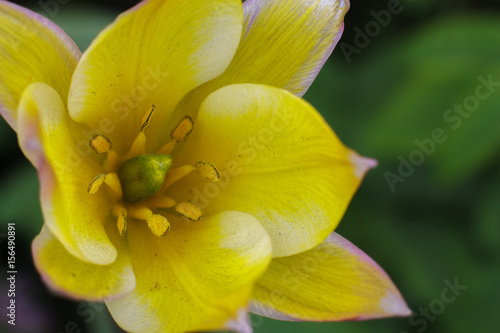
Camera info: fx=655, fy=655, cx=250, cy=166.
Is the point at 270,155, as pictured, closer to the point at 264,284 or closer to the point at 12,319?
the point at 264,284

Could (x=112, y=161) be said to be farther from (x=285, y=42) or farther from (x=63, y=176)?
(x=285, y=42)

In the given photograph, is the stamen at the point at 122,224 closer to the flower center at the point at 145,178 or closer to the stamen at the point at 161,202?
the flower center at the point at 145,178

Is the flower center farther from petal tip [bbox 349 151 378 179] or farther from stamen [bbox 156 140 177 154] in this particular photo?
petal tip [bbox 349 151 378 179]

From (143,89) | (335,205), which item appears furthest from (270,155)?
(143,89)

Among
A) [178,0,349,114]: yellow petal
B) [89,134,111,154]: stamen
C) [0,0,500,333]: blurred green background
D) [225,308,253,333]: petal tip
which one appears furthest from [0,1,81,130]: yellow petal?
[0,0,500,333]: blurred green background

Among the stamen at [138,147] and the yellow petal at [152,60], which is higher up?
the yellow petal at [152,60]

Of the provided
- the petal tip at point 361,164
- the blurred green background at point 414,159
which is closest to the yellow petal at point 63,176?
the petal tip at point 361,164
